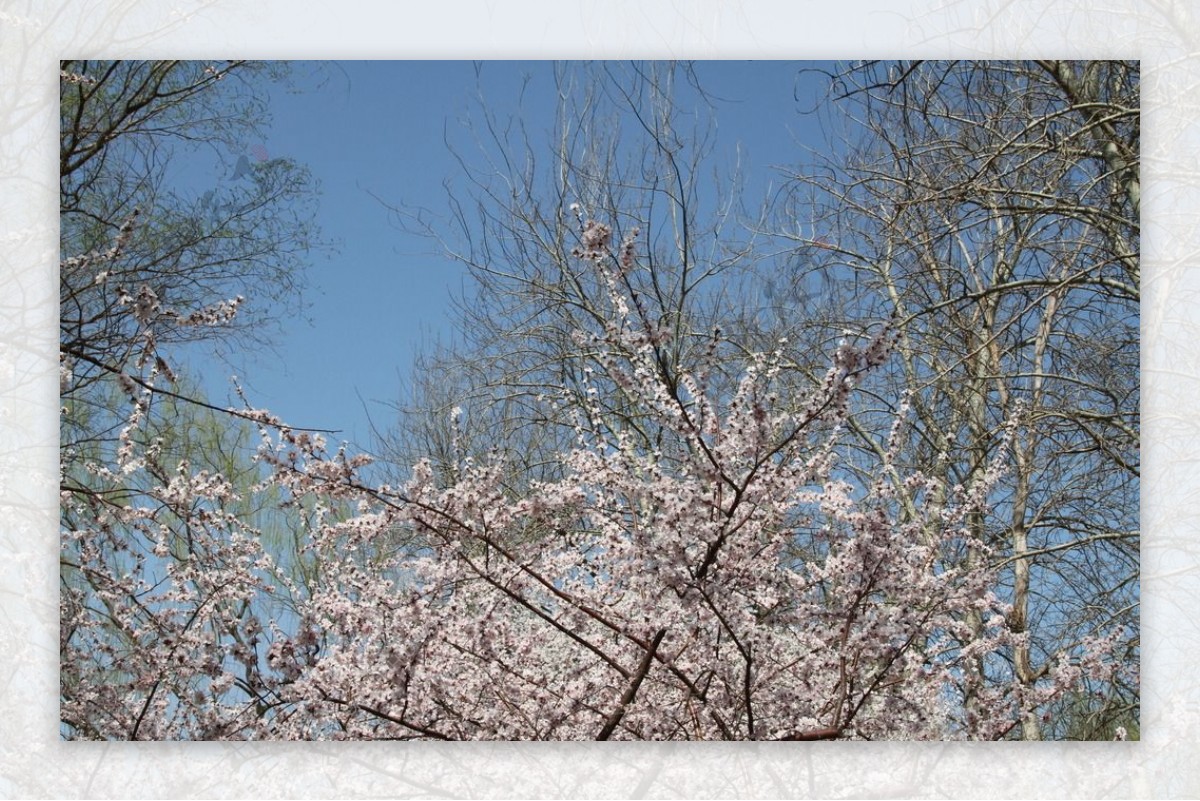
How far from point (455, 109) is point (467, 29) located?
207 mm

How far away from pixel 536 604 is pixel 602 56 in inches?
52.2

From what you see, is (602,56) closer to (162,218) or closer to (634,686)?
(162,218)

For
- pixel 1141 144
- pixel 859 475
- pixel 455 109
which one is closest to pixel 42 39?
pixel 455 109

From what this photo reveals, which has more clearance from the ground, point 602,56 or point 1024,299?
point 602,56

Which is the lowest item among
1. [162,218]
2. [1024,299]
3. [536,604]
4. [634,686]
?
[634,686]

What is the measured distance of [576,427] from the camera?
276 centimetres

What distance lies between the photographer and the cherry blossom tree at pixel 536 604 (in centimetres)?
255

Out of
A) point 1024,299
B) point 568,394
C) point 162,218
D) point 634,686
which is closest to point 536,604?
point 634,686

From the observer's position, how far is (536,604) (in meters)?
2.78

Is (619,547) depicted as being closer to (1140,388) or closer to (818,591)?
(818,591)

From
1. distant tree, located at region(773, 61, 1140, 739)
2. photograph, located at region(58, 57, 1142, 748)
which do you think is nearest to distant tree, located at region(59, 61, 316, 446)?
photograph, located at region(58, 57, 1142, 748)

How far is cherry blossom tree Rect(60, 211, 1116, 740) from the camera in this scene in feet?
8.37

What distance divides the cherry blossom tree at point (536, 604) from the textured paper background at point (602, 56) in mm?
70

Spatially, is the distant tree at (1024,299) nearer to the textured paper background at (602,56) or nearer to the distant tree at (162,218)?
the textured paper background at (602,56)
